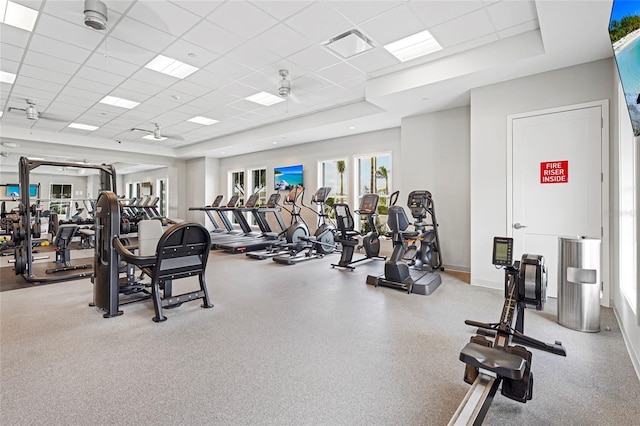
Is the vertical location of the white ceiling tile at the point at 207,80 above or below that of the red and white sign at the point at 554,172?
above

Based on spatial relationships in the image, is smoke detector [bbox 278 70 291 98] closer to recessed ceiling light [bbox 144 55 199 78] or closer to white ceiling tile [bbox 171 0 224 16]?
recessed ceiling light [bbox 144 55 199 78]

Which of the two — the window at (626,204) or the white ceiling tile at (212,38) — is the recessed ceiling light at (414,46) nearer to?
the white ceiling tile at (212,38)

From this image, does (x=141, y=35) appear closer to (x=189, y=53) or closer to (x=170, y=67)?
(x=189, y=53)

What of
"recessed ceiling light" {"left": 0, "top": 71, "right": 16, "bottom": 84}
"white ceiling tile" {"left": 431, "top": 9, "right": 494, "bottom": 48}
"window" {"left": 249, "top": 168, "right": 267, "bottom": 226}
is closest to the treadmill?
"window" {"left": 249, "top": 168, "right": 267, "bottom": 226}

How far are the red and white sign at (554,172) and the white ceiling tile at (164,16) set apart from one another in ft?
15.6

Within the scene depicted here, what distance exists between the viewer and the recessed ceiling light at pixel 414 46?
13.7 feet

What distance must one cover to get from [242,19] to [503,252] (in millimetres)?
3746

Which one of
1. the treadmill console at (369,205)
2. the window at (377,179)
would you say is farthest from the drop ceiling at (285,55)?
the treadmill console at (369,205)

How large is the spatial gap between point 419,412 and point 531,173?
379 centimetres

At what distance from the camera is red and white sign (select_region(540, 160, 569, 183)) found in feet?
13.5

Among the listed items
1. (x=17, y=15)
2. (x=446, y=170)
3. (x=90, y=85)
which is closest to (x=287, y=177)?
(x=446, y=170)

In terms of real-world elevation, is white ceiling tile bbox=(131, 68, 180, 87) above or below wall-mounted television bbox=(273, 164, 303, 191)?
above

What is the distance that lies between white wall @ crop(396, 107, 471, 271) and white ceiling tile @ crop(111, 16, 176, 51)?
450cm

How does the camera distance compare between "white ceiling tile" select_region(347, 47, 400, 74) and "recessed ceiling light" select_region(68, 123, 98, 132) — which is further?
"recessed ceiling light" select_region(68, 123, 98, 132)
